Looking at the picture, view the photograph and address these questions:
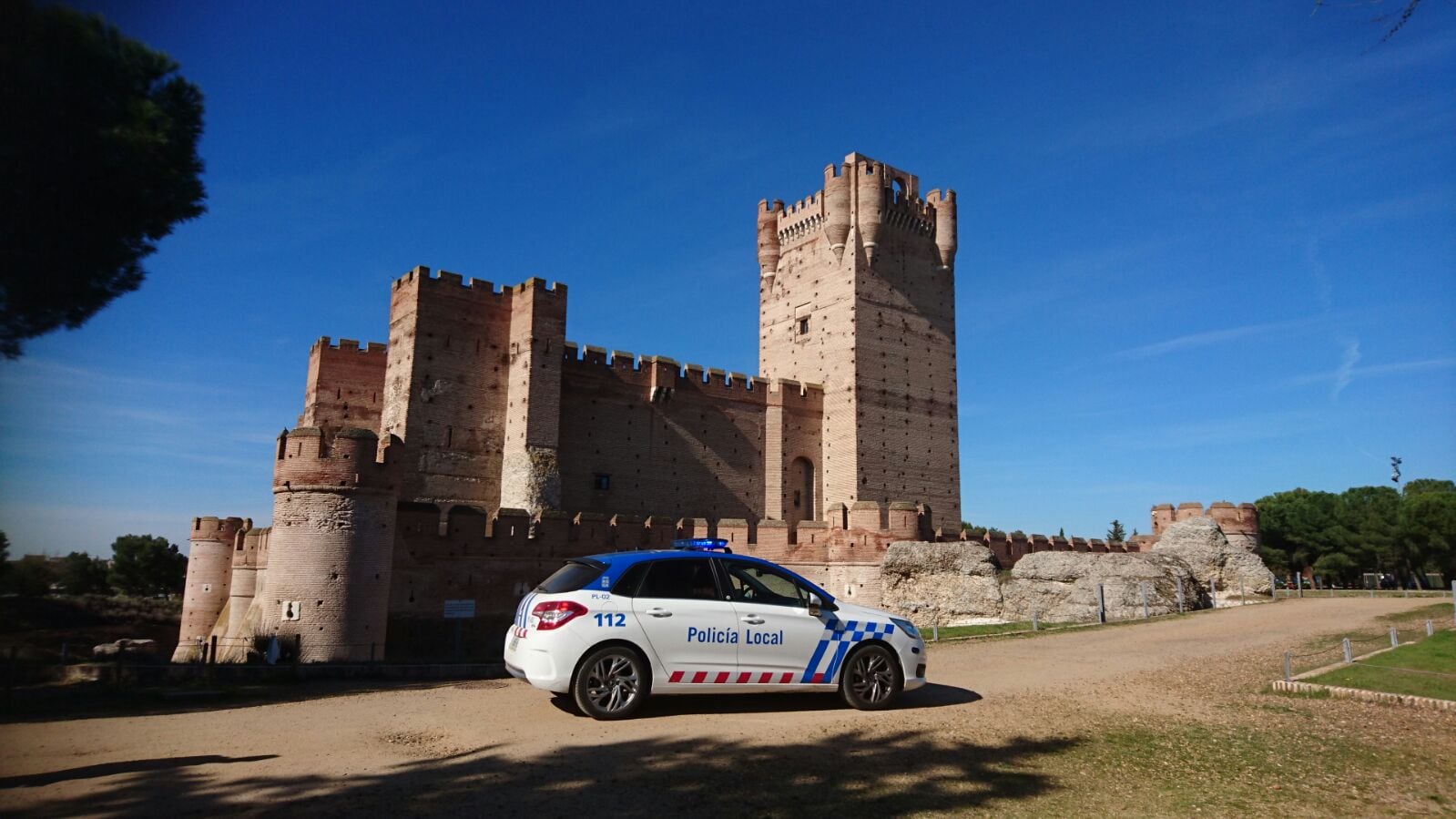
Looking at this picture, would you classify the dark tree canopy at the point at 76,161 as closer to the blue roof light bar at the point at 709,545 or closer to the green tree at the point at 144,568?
the blue roof light bar at the point at 709,545

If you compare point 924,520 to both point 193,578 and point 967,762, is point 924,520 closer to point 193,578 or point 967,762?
point 967,762

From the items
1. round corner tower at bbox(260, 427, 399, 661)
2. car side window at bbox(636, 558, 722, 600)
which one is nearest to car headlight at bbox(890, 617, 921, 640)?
car side window at bbox(636, 558, 722, 600)

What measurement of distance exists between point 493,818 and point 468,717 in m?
3.05

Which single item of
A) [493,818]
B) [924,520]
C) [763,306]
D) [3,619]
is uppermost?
[763,306]

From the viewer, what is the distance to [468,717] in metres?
7.80

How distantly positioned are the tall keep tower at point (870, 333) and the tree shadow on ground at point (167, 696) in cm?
2529

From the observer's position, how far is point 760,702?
8.55 meters

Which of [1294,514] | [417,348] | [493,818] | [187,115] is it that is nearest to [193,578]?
[417,348]

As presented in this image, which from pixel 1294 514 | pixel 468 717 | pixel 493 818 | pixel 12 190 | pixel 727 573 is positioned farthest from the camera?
pixel 1294 514

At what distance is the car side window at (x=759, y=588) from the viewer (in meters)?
8.22

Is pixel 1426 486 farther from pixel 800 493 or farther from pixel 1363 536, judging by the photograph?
pixel 800 493

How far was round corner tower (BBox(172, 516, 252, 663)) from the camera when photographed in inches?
1026

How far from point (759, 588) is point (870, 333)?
97.7ft

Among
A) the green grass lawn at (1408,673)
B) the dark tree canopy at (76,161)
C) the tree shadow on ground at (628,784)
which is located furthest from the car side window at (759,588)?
the green grass lawn at (1408,673)
